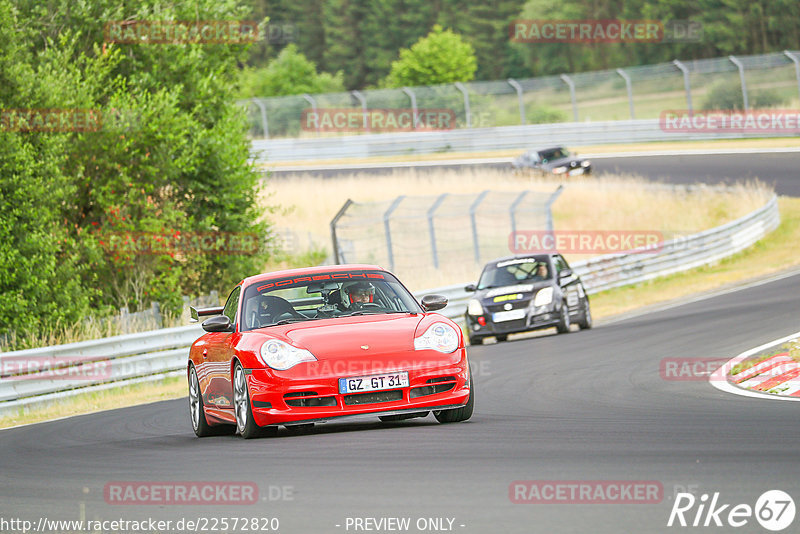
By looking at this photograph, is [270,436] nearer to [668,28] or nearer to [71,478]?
[71,478]

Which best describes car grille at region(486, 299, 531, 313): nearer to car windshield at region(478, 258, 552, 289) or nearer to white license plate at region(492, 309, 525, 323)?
white license plate at region(492, 309, 525, 323)

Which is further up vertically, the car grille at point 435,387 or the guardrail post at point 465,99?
the car grille at point 435,387

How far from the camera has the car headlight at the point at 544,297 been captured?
20.3 m

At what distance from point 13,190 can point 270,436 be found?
11810 millimetres

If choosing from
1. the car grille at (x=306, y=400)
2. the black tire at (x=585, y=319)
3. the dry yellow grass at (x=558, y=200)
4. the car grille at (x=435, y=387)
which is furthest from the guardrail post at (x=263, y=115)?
the car grille at (x=306, y=400)

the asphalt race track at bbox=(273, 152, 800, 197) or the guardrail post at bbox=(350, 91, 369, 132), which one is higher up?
the guardrail post at bbox=(350, 91, 369, 132)

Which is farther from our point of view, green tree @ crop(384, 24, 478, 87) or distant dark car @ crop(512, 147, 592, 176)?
green tree @ crop(384, 24, 478, 87)

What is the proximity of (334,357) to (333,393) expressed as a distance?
270 millimetres

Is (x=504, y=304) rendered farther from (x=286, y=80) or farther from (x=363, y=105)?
(x=286, y=80)

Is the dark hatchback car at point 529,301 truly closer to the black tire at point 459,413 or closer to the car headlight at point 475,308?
the car headlight at point 475,308

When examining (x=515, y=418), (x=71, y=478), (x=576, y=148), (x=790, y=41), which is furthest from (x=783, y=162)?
(x=790, y=41)

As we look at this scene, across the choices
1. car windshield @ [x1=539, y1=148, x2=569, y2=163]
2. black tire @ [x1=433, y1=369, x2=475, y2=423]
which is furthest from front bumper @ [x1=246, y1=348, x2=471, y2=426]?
car windshield @ [x1=539, y1=148, x2=569, y2=163]

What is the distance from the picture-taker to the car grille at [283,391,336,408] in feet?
30.0

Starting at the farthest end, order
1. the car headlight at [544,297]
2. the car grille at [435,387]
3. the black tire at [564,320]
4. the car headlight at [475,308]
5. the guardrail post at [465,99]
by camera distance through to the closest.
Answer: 1. the guardrail post at [465,99]
2. the car headlight at [475,308]
3. the black tire at [564,320]
4. the car headlight at [544,297]
5. the car grille at [435,387]
